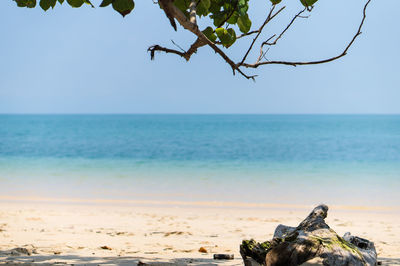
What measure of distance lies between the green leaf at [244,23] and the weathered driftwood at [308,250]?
50.7 inches

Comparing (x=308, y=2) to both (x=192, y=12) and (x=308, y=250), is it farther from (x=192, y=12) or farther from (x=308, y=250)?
(x=308, y=250)

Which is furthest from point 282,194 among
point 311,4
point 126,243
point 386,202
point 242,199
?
point 311,4

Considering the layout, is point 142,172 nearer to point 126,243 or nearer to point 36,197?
point 36,197

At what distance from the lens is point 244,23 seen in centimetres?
290

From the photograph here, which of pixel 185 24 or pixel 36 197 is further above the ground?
pixel 185 24

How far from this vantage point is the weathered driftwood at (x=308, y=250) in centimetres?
302

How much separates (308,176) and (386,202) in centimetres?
611

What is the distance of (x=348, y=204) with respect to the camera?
10.8 m

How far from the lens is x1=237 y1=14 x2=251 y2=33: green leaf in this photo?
9.43 ft

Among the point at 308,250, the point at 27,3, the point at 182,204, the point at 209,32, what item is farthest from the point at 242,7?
the point at 182,204

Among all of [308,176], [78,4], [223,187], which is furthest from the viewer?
[308,176]

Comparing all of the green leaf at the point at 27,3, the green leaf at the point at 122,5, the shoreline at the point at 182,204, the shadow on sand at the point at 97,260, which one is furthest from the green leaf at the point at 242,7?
the shoreline at the point at 182,204

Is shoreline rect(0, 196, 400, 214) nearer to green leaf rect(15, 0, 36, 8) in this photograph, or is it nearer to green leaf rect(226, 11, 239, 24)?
green leaf rect(226, 11, 239, 24)

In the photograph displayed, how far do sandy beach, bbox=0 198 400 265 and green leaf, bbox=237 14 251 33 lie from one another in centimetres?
225
